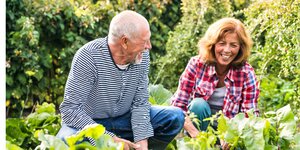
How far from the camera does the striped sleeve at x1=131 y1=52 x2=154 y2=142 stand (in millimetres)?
3832

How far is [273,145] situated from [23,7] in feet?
9.59

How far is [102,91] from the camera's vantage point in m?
3.74

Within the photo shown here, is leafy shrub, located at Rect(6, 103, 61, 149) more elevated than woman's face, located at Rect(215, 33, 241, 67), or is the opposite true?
woman's face, located at Rect(215, 33, 241, 67)

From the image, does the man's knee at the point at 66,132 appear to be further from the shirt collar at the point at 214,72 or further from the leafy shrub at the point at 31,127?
the shirt collar at the point at 214,72

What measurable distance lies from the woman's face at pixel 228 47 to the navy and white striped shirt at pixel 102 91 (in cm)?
54

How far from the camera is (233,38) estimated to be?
164 inches

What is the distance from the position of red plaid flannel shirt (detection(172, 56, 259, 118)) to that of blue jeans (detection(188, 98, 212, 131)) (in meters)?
0.11

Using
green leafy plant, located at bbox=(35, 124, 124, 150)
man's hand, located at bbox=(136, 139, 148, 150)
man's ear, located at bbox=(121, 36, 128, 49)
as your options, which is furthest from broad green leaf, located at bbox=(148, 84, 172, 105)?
green leafy plant, located at bbox=(35, 124, 124, 150)

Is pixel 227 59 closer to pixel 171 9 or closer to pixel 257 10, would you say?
pixel 257 10

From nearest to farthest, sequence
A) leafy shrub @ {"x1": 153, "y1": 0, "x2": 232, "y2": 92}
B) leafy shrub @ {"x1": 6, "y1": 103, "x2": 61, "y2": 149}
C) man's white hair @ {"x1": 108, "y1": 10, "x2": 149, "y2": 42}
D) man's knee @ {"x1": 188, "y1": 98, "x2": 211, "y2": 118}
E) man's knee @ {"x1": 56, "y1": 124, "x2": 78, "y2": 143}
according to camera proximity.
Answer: man's white hair @ {"x1": 108, "y1": 10, "x2": 149, "y2": 42} → man's knee @ {"x1": 56, "y1": 124, "x2": 78, "y2": 143} → leafy shrub @ {"x1": 6, "y1": 103, "x2": 61, "y2": 149} → man's knee @ {"x1": 188, "y1": 98, "x2": 211, "y2": 118} → leafy shrub @ {"x1": 153, "y1": 0, "x2": 232, "y2": 92}

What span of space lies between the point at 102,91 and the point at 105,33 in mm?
2725

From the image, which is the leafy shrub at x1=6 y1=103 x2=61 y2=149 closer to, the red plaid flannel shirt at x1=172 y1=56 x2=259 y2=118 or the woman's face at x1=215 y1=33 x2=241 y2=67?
the red plaid flannel shirt at x1=172 y1=56 x2=259 y2=118

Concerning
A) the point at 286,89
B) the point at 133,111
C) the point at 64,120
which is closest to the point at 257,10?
the point at 286,89

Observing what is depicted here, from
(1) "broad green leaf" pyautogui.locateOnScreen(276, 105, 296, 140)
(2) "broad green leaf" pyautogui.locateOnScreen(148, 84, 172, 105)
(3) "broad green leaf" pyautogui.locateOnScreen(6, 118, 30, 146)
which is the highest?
(1) "broad green leaf" pyautogui.locateOnScreen(276, 105, 296, 140)
